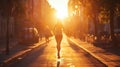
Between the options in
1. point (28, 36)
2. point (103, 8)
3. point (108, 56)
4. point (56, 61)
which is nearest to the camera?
point (56, 61)

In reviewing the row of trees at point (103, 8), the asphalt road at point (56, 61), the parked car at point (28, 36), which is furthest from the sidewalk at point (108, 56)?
the parked car at point (28, 36)

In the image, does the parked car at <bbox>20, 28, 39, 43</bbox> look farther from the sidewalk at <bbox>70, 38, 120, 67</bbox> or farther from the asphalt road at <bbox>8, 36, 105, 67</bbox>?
the asphalt road at <bbox>8, 36, 105, 67</bbox>

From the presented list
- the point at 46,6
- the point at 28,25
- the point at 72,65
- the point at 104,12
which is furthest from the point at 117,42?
the point at 46,6

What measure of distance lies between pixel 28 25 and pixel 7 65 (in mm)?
51898

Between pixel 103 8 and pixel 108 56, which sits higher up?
pixel 103 8

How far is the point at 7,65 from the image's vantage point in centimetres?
1881

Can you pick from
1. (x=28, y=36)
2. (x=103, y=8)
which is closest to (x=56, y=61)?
(x=103, y=8)

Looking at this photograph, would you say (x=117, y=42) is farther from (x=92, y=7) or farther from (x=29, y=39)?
Result: (x=29, y=39)

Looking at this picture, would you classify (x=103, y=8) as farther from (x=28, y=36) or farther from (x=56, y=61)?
(x=56, y=61)

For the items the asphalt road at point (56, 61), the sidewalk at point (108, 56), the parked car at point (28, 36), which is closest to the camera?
the sidewalk at point (108, 56)

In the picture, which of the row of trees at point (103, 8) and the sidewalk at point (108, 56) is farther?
the row of trees at point (103, 8)

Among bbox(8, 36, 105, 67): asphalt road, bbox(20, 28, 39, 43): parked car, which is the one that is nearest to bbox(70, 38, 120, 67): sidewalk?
bbox(8, 36, 105, 67): asphalt road

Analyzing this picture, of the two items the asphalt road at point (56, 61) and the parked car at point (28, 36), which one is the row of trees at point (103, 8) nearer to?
the parked car at point (28, 36)

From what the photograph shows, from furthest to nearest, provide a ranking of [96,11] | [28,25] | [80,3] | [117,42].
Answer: [28,25] < [80,3] < [96,11] < [117,42]
